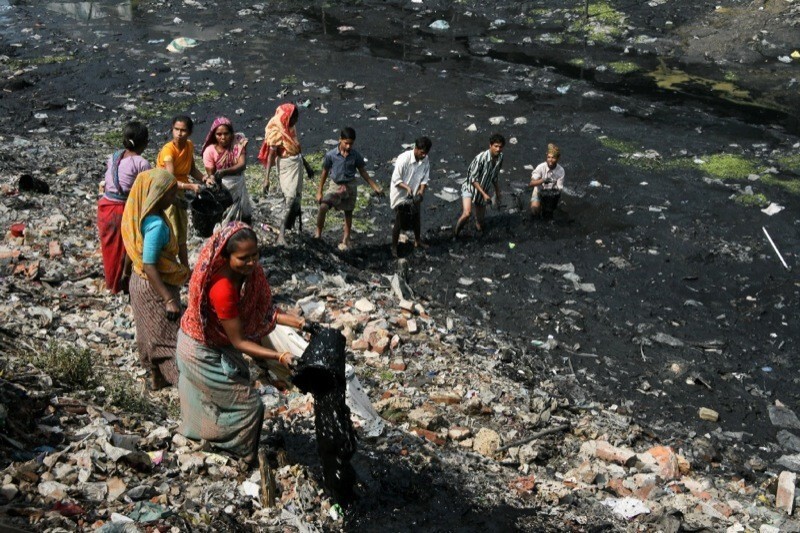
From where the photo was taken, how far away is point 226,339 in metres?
3.65

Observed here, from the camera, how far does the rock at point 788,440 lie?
5.59 meters

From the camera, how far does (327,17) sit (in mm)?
15883

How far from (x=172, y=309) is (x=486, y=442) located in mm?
2106

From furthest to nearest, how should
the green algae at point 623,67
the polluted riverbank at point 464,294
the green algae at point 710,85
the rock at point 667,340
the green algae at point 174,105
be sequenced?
the green algae at point 623,67, the green algae at point 710,85, the green algae at point 174,105, the rock at point 667,340, the polluted riverbank at point 464,294

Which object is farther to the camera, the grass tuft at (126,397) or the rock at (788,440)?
the rock at (788,440)

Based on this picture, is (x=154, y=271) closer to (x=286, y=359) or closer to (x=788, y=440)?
(x=286, y=359)

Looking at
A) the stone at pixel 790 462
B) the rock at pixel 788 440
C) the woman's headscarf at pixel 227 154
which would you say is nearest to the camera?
the stone at pixel 790 462

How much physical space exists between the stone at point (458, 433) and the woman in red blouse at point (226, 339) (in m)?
1.53

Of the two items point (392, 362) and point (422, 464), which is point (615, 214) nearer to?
point (392, 362)

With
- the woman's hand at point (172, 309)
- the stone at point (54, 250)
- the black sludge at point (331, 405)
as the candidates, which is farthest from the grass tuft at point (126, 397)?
the stone at point (54, 250)

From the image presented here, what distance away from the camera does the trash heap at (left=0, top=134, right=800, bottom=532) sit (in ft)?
11.7

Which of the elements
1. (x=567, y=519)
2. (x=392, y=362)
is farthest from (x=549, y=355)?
(x=567, y=519)

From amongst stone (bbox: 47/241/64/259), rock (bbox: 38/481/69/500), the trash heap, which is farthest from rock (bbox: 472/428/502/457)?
stone (bbox: 47/241/64/259)

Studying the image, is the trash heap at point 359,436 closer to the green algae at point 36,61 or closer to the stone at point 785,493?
the stone at point 785,493
